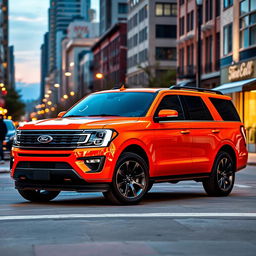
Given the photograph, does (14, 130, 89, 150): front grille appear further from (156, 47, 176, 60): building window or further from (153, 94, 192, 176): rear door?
(156, 47, 176, 60): building window

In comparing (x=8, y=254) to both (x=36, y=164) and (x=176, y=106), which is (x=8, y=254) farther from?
(x=176, y=106)

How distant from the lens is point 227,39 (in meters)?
48.8

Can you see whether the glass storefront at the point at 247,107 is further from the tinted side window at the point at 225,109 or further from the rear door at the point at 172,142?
the rear door at the point at 172,142

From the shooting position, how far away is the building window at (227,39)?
48.2m

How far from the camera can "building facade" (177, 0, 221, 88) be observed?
54.8 metres

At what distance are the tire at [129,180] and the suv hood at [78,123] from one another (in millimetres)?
559

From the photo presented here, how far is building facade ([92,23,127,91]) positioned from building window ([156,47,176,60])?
328 inches

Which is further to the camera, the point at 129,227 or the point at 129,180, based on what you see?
the point at 129,180

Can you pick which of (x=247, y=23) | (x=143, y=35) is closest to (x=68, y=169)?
(x=247, y=23)

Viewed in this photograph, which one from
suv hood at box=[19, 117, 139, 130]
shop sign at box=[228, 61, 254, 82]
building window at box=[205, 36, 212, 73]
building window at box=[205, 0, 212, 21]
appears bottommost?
suv hood at box=[19, 117, 139, 130]

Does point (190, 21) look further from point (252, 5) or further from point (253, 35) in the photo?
point (253, 35)

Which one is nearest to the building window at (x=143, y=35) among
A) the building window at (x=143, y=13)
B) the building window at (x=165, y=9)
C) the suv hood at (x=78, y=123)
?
the building window at (x=143, y=13)

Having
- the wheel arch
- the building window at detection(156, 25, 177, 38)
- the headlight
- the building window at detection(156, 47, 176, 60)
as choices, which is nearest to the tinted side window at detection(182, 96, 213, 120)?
the wheel arch

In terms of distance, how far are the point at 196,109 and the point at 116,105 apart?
1664 mm
